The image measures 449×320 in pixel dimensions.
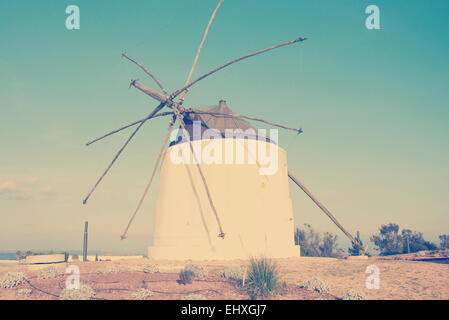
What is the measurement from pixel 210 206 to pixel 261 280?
10.6 meters

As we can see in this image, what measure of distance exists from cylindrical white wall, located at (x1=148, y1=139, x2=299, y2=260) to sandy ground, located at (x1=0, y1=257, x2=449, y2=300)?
3.85 meters

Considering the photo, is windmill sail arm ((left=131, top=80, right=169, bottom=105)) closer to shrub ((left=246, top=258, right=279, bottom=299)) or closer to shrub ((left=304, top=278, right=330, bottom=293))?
shrub ((left=246, top=258, right=279, bottom=299))

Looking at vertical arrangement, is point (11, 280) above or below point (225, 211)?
below

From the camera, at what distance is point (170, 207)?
25.0m

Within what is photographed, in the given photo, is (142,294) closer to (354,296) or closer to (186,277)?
(186,277)

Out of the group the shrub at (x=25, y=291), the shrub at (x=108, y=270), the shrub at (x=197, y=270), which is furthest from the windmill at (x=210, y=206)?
the shrub at (x=25, y=291)

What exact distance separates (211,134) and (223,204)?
5.09 metres

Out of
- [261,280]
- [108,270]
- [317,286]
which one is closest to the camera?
[261,280]

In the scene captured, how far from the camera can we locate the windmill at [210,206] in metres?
22.9

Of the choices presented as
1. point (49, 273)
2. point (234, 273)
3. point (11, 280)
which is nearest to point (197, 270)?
point (234, 273)

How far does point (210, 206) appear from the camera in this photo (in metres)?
23.5

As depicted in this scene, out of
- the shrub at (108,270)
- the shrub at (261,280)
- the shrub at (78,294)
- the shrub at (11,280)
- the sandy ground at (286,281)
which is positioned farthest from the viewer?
the shrub at (108,270)

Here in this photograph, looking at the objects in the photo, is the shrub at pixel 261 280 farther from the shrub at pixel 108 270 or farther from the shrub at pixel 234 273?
the shrub at pixel 108 270
